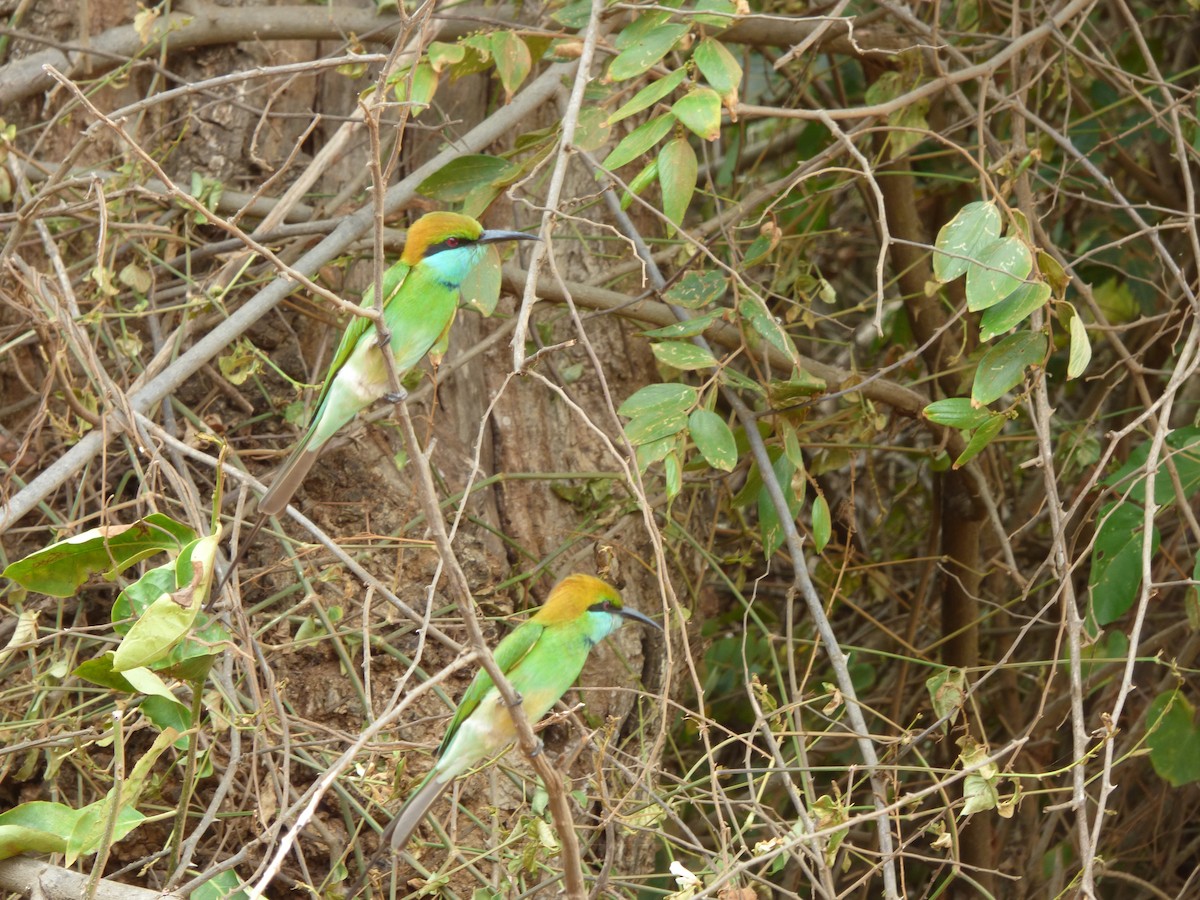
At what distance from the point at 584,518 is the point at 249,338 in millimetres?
895

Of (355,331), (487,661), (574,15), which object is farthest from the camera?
(574,15)

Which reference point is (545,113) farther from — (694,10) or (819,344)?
(819,344)

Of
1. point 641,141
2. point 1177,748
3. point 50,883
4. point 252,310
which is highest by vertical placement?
point 641,141

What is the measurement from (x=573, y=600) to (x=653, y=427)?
0.41m

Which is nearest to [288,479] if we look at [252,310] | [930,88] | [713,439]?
[252,310]

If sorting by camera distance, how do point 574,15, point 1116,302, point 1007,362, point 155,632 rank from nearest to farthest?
1. point 155,632
2. point 1007,362
3. point 574,15
4. point 1116,302

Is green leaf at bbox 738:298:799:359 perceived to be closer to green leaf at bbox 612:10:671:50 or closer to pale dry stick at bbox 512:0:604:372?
green leaf at bbox 612:10:671:50

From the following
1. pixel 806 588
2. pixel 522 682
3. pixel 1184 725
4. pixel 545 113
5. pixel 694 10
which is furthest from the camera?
pixel 545 113

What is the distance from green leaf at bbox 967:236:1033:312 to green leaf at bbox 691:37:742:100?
52cm

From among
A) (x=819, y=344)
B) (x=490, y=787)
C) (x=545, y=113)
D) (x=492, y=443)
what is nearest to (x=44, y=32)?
(x=545, y=113)

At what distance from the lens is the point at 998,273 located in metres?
2.33

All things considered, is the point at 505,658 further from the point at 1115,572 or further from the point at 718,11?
the point at 1115,572

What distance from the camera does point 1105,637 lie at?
12.2 ft

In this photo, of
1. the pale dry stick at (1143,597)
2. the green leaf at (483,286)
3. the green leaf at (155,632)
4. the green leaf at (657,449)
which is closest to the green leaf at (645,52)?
the green leaf at (483,286)
